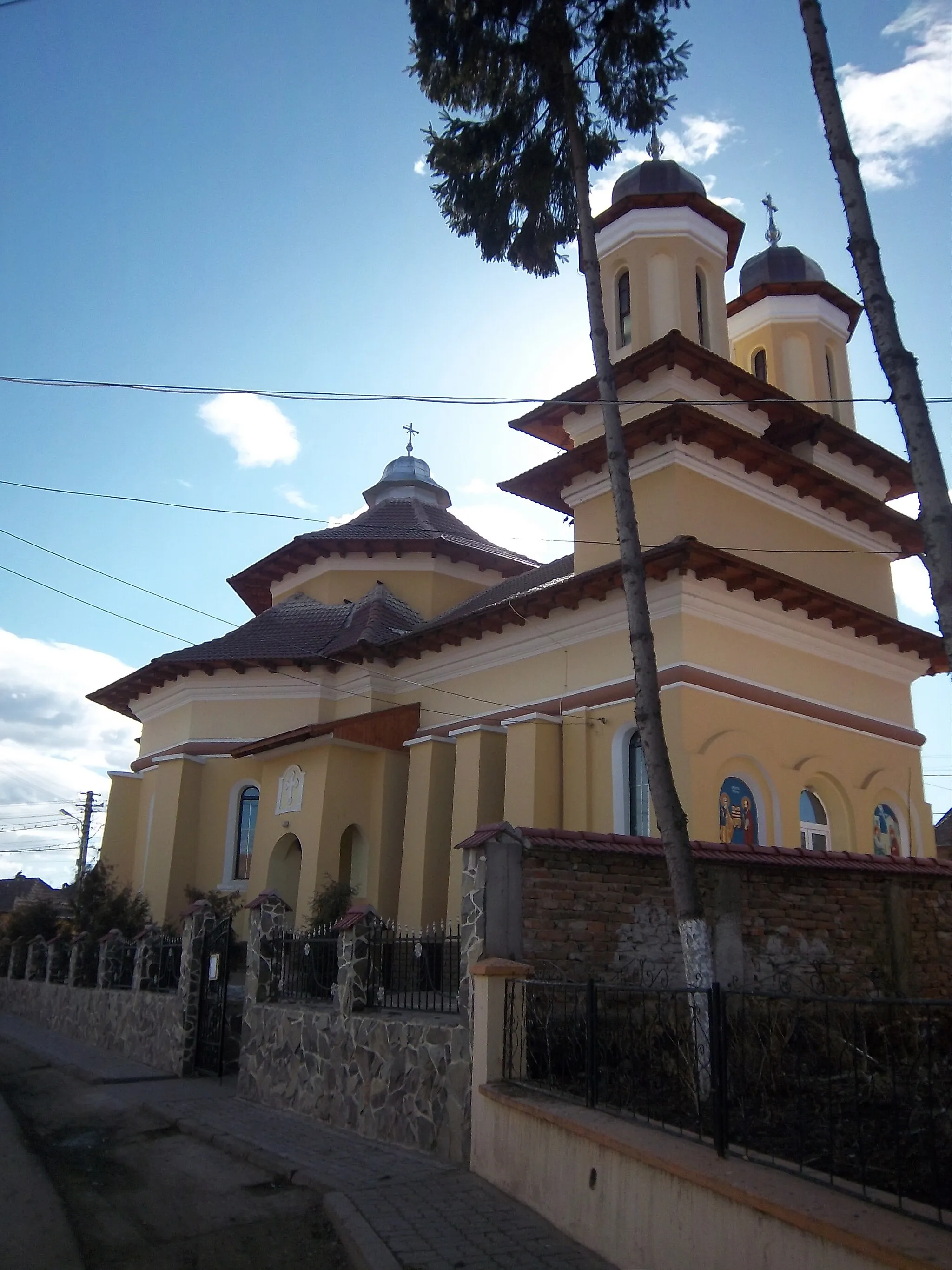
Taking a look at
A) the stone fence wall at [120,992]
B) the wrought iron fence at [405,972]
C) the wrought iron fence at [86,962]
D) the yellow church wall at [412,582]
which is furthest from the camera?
the yellow church wall at [412,582]

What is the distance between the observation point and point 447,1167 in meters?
7.71

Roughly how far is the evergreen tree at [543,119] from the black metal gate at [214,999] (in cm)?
632

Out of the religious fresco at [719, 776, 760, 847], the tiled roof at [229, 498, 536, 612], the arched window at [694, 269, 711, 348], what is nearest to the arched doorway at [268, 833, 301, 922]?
the tiled roof at [229, 498, 536, 612]

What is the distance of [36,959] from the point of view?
21969mm

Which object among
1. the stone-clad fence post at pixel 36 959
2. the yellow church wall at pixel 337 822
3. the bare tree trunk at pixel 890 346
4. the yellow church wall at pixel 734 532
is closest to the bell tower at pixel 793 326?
the yellow church wall at pixel 734 532

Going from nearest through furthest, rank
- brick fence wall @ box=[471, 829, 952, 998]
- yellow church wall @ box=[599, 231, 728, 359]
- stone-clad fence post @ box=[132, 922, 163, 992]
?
brick fence wall @ box=[471, 829, 952, 998], stone-clad fence post @ box=[132, 922, 163, 992], yellow church wall @ box=[599, 231, 728, 359]

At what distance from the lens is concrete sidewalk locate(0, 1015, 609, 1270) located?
19.1ft

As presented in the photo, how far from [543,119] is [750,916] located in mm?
8400

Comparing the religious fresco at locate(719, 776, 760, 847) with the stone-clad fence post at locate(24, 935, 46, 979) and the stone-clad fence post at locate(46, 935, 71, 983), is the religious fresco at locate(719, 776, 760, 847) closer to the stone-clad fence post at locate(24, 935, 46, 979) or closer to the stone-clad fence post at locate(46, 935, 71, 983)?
the stone-clad fence post at locate(46, 935, 71, 983)

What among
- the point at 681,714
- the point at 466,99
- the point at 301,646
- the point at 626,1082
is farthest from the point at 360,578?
the point at 626,1082

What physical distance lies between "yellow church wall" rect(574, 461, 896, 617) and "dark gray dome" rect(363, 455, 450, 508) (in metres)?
11.8

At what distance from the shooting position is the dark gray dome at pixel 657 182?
775 inches

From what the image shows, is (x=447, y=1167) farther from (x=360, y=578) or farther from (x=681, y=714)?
(x=360, y=578)

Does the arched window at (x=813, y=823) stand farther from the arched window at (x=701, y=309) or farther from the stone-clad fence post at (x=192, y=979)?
the stone-clad fence post at (x=192, y=979)
